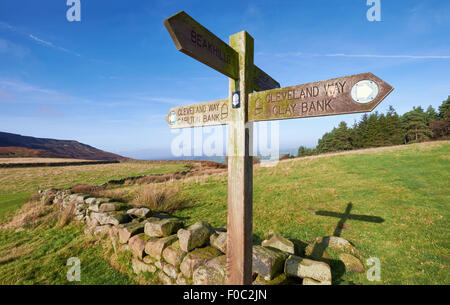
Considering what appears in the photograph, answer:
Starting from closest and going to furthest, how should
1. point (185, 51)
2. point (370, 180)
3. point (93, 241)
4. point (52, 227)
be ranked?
point (185, 51), point (93, 241), point (52, 227), point (370, 180)

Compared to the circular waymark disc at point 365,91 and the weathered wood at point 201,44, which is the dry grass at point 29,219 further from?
the circular waymark disc at point 365,91

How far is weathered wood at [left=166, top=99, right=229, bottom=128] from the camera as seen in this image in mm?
2260

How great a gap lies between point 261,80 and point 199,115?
916 mm

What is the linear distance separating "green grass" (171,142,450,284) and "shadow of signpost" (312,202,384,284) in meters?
0.11

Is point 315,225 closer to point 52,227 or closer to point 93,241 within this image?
point 93,241

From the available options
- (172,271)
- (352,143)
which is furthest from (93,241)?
(352,143)

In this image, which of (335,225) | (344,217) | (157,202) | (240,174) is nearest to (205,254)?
(240,174)

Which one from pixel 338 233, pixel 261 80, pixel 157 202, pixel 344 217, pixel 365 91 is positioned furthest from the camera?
pixel 157 202

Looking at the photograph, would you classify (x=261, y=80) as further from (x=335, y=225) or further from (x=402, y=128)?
(x=402, y=128)

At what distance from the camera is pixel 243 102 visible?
2.02m

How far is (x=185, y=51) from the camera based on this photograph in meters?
1.58

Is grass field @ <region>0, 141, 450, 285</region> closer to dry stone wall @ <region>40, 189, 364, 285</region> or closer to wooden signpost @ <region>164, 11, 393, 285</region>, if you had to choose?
dry stone wall @ <region>40, 189, 364, 285</region>

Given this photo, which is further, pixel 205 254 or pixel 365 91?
pixel 205 254
